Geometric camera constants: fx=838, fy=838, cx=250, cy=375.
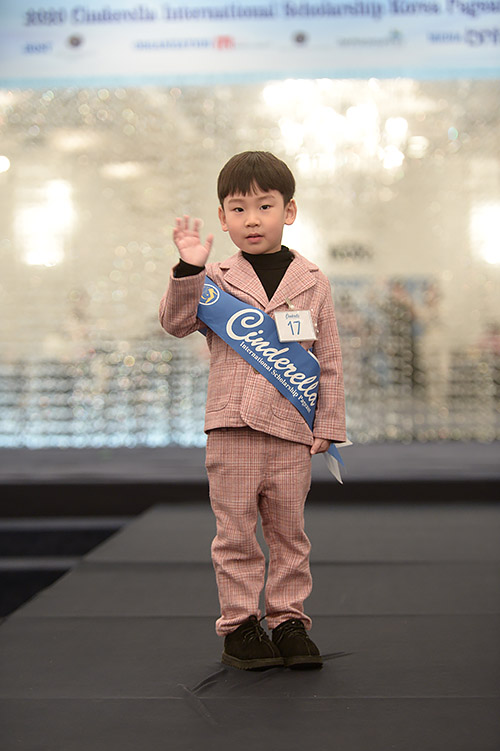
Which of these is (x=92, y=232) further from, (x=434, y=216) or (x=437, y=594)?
(x=437, y=594)

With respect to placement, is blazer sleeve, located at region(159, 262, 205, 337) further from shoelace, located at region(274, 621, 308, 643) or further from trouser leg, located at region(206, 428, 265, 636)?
shoelace, located at region(274, 621, 308, 643)

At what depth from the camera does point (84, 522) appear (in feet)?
11.0

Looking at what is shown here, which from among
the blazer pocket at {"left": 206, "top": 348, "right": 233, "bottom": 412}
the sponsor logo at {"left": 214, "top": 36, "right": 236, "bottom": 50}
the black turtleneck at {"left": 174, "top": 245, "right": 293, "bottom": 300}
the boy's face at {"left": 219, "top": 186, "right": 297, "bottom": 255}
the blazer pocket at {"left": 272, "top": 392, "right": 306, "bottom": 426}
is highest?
the sponsor logo at {"left": 214, "top": 36, "right": 236, "bottom": 50}

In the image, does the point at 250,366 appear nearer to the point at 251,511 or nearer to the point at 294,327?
the point at 294,327

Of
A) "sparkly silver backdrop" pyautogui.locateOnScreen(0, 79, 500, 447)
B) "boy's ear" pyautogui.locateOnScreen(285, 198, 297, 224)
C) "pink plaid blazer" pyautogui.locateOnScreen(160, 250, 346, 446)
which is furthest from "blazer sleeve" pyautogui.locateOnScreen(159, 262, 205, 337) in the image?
"sparkly silver backdrop" pyautogui.locateOnScreen(0, 79, 500, 447)

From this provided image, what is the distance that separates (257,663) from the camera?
1560 mm

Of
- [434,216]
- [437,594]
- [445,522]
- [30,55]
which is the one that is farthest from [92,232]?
[437,594]

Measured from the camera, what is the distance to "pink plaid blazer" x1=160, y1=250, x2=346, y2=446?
1.58 metres

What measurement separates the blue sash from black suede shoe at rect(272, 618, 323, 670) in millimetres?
414

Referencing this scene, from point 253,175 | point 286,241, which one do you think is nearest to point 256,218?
point 253,175

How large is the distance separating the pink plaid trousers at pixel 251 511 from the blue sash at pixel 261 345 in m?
0.11

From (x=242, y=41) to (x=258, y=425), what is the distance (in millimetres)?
3571

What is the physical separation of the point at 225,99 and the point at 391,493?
99.6 inches

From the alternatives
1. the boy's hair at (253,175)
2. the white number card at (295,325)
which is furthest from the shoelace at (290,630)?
the boy's hair at (253,175)
